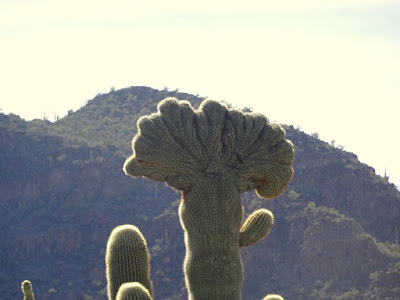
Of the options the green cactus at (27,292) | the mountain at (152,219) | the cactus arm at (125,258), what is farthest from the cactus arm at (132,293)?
the mountain at (152,219)

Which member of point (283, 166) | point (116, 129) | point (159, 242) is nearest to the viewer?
point (283, 166)

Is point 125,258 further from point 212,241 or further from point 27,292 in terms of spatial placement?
point 27,292

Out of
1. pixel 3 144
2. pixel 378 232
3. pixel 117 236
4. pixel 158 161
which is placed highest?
pixel 3 144

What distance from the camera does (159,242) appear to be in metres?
88.5

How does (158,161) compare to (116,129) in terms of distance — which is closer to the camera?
(158,161)

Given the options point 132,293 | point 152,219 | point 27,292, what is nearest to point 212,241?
point 132,293

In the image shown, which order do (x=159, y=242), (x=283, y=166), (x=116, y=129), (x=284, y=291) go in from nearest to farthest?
(x=283, y=166) < (x=284, y=291) < (x=159, y=242) < (x=116, y=129)

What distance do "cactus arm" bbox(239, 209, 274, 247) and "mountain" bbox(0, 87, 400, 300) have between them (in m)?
66.0

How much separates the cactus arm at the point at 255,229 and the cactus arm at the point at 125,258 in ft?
2.61

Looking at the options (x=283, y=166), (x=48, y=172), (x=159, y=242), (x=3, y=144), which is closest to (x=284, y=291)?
(x=159, y=242)

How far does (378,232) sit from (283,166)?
81695 millimetres

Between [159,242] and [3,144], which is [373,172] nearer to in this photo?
[159,242]

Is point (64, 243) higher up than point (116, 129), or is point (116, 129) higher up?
point (116, 129)

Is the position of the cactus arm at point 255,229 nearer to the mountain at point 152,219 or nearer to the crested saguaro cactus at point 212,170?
the crested saguaro cactus at point 212,170
